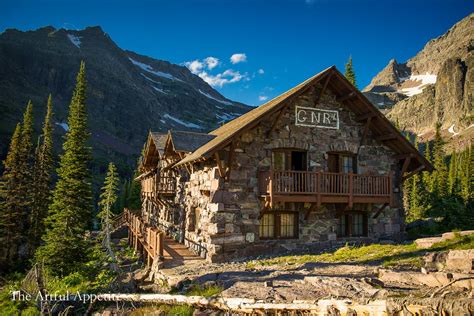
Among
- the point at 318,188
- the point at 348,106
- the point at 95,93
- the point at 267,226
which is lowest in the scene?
the point at 267,226

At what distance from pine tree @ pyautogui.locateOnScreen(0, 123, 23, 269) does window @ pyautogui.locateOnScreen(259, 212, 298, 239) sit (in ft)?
78.2

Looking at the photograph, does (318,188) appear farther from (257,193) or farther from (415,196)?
(415,196)

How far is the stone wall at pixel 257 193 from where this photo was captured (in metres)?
14.7

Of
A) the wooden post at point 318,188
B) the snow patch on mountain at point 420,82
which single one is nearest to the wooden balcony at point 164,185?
the wooden post at point 318,188

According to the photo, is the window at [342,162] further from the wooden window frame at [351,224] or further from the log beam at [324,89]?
the log beam at [324,89]

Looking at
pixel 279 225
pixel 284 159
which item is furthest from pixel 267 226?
pixel 284 159

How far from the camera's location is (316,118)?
1678cm

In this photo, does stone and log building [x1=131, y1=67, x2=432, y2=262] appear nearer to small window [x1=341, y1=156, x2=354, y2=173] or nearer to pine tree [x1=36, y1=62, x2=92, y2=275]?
small window [x1=341, y1=156, x2=354, y2=173]

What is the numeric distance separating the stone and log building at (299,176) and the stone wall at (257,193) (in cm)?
4

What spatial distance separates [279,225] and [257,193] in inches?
79.4

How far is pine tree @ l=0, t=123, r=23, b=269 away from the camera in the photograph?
96.7 ft

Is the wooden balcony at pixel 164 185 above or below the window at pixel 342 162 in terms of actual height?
below

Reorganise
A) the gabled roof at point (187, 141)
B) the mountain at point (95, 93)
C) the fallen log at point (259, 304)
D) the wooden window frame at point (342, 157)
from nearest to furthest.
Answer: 1. the fallen log at point (259, 304)
2. the wooden window frame at point (342, 157)
3. the gabled roof at point (187, 141)
4. the mountain at point (95, 93)

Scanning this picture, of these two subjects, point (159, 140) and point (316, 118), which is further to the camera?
point (159, 140)
